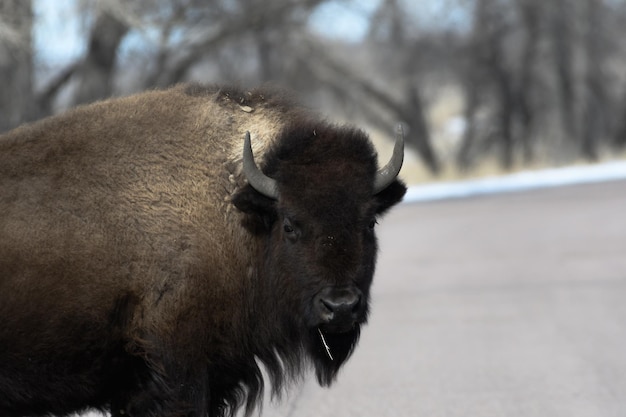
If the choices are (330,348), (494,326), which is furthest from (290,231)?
(494,326)

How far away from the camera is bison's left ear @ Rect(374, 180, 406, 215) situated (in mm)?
6020

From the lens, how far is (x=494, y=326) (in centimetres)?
1044

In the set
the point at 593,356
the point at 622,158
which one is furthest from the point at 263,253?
the point at 622,158

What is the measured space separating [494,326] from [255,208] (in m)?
5.20

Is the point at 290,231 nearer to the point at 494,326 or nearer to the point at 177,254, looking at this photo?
the point at 177,254

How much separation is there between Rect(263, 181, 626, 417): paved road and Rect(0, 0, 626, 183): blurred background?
10.8 m

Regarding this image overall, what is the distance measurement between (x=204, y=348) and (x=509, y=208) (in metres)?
16.5

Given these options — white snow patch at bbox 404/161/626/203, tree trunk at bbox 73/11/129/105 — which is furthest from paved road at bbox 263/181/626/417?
tree trunk at bbox 73/11/129/105

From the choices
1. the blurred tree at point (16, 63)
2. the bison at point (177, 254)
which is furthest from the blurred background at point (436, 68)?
the bison at point (177, 254)

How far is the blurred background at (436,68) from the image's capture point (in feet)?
91.5

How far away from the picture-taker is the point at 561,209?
2047 cm

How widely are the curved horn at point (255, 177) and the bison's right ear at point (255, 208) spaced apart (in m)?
0.05

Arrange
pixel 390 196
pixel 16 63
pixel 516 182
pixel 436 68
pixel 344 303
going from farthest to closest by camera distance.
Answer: pixel 436 68
pixel 516 182
pixel 16 63
pixel 390 196
pixel 344 303

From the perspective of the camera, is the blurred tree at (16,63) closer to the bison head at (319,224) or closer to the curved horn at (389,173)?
the bison head at (319,224)
